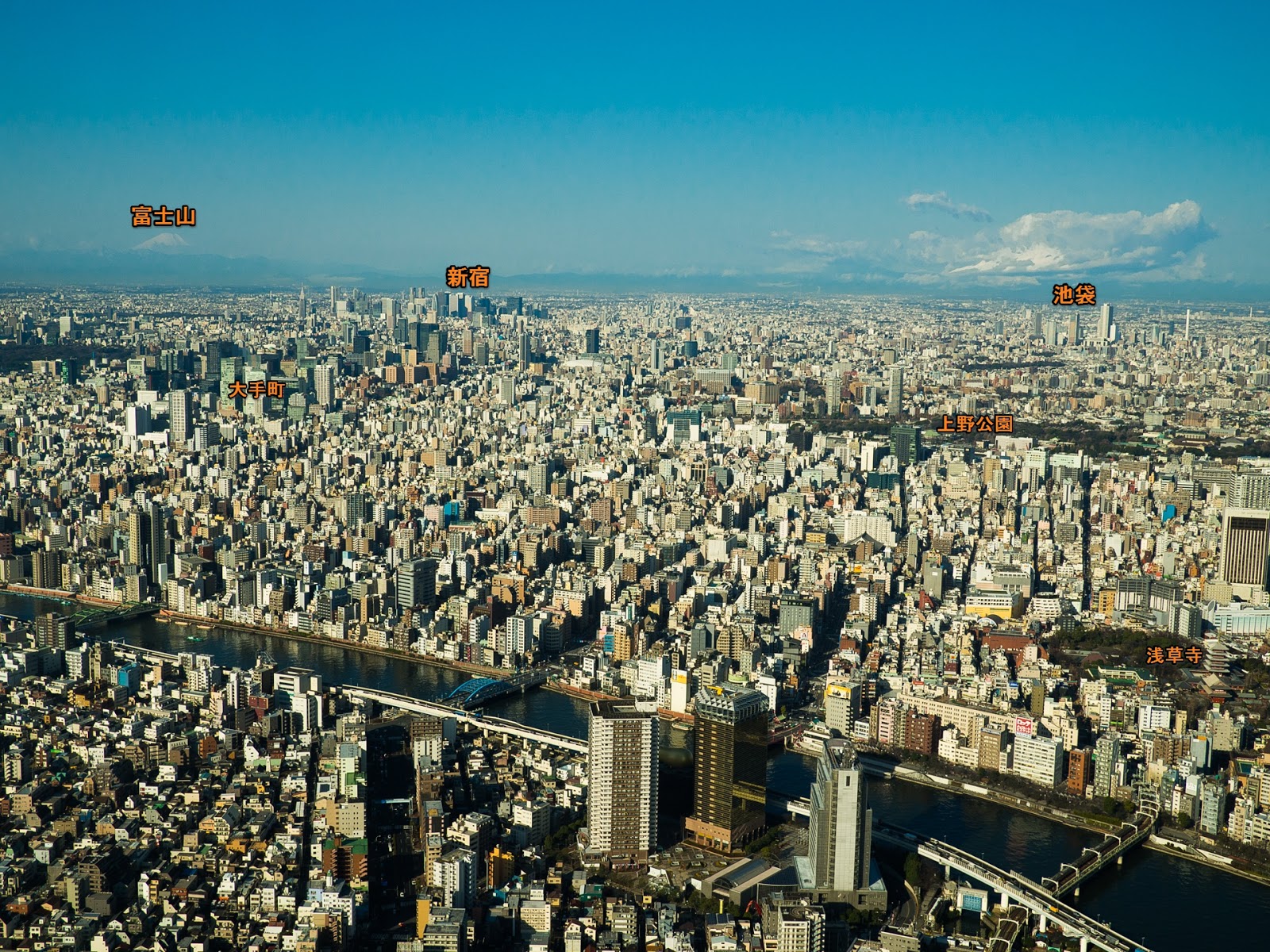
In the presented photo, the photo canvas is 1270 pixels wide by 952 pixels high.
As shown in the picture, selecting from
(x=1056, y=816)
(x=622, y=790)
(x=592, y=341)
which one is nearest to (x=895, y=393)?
(x=592, y=341)

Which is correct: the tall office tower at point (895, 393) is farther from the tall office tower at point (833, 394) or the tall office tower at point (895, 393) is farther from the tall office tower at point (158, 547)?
the tall office tower at point (158, 547)

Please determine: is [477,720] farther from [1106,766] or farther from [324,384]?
[324,384]

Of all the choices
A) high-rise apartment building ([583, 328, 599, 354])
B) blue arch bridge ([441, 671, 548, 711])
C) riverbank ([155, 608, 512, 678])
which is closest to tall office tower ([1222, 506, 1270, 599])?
blue arch bridge ([441, 671, 548, 711])

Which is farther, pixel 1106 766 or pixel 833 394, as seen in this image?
pixel 833 394

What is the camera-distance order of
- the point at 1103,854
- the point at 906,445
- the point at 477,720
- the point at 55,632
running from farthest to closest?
the point at 906,445
the point at 55,632
the point at 477,720
the point at 1103,854

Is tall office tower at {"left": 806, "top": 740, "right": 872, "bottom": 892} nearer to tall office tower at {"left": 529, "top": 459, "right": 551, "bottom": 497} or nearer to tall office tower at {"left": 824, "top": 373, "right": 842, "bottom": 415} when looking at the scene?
tall office tower at {"left": 529, "top": 459, "right": 551, "bottom": 497}

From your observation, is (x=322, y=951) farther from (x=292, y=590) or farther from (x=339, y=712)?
(x=292, y=590)
